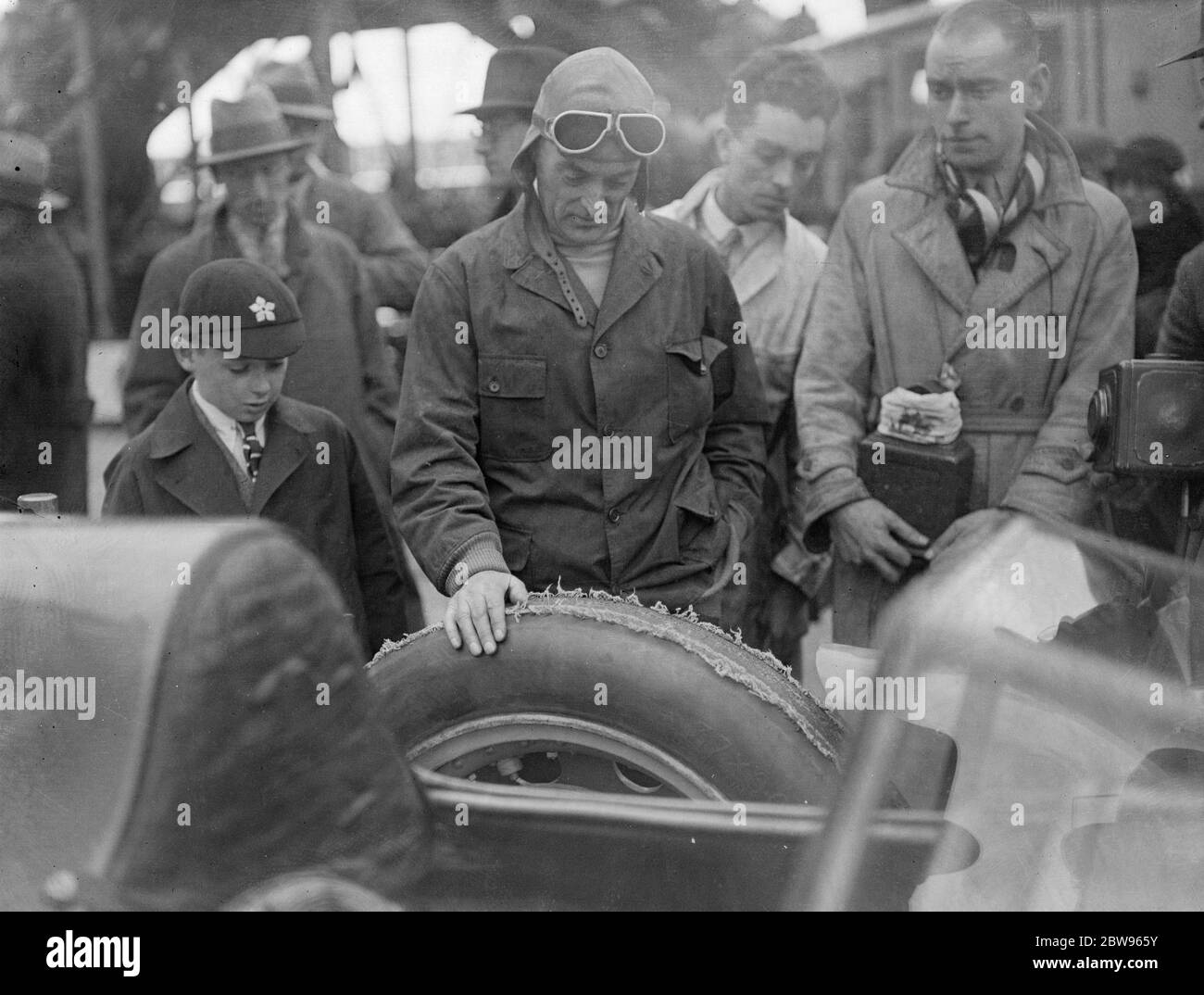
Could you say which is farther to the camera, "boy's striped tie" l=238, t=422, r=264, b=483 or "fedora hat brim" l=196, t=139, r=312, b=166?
"fedora hat brim" l=196, t=139, r=312, b=166

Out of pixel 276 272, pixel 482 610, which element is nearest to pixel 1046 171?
pixel 482 610

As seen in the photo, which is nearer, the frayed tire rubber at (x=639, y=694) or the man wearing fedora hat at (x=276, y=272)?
the frayed tire rubber at (x=639, y=694)

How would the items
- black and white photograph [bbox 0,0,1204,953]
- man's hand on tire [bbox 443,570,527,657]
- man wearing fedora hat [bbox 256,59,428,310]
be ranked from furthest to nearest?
1. man wearing fedora hat [bbox 256,59,428,310]
2. man's hand on tire [bbox 443,570,527,657]
3. black and white photograph [bbox 0,0,1204,953]

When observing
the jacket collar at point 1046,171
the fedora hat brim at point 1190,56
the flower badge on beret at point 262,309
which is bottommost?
the flower badge on beret at point 262,309

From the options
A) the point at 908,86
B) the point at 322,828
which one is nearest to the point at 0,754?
the point at 322,828

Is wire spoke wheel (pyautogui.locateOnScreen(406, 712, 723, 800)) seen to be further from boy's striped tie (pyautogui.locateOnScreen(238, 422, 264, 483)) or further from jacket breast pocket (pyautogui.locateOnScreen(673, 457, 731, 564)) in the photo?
boy's striped tie (pyautogui.locateOnScreen(238, 422, 264, 483))

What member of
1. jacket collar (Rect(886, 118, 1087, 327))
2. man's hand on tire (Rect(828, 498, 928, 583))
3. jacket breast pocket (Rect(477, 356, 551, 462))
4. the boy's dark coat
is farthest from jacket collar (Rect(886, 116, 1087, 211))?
the boy's dark coat

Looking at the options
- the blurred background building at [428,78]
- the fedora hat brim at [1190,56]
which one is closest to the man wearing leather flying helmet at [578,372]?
the blurred background building at [428,78]

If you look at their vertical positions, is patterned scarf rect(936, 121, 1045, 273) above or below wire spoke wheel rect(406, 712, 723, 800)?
above

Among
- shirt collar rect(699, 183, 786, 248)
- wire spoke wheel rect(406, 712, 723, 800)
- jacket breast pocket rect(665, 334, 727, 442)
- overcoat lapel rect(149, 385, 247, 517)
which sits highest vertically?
shirt collar rect(699, 183, 786, 248)

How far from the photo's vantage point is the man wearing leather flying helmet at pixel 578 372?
2.43 m

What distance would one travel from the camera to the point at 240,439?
2584mm

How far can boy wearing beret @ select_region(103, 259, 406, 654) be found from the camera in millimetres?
2561

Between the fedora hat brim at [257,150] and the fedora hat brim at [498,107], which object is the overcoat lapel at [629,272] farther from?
the fedora hat brim at [257,150]
